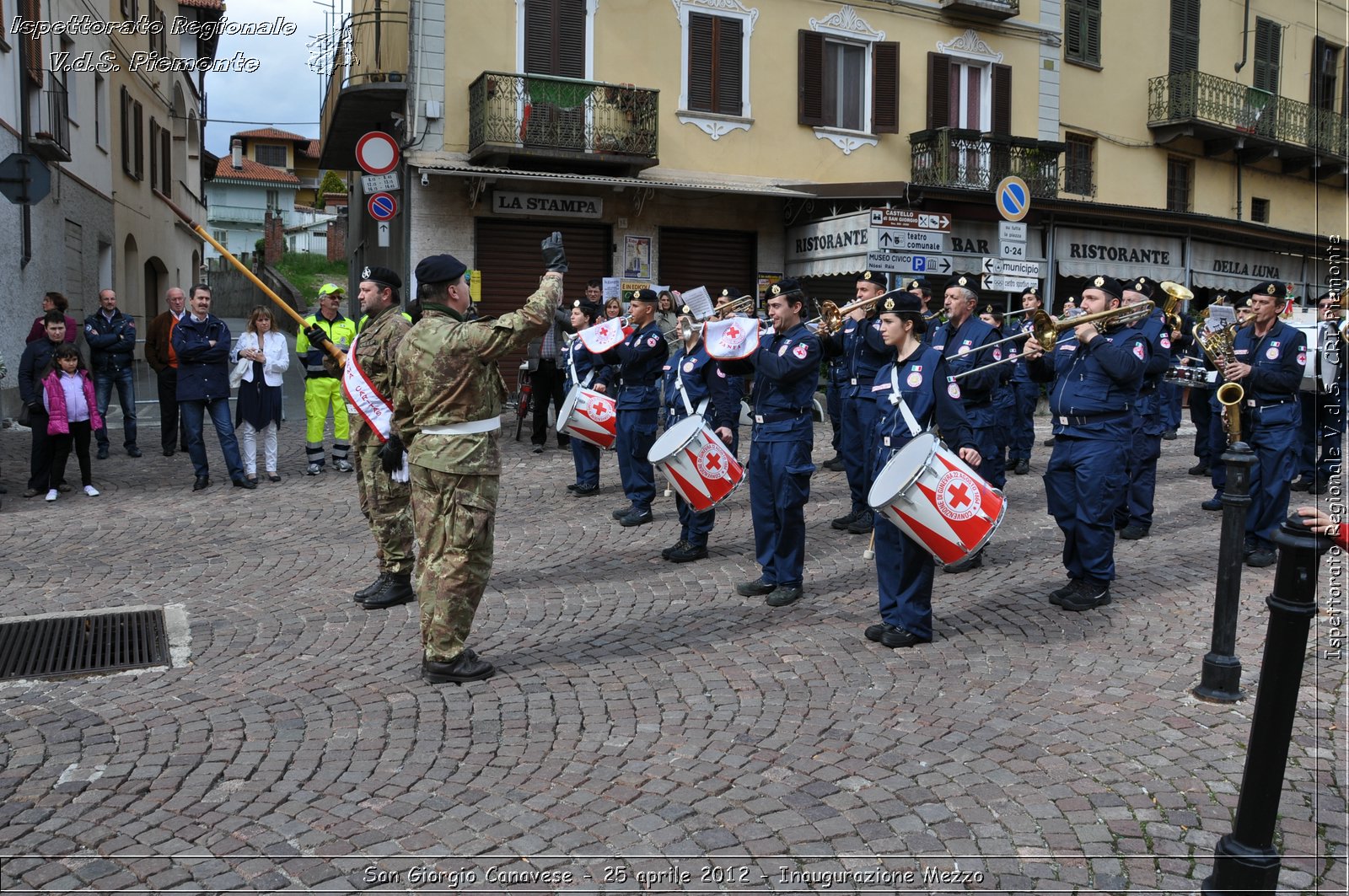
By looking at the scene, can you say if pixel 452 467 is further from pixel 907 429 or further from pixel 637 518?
pixel 637 518

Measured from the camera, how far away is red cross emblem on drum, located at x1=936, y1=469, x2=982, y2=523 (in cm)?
581

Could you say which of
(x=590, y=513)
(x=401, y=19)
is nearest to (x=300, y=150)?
(x=401, y=19)

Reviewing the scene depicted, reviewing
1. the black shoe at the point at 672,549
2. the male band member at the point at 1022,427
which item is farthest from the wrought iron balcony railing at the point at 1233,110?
the black shoe at the point at 672,549

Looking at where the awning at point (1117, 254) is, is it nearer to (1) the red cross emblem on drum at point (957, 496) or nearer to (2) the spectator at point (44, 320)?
(2) the spectator at point (44, 320)

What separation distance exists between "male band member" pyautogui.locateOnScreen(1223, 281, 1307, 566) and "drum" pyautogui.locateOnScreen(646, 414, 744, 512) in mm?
3546

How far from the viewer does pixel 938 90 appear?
22.5 m

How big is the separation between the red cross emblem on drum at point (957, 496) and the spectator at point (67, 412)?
841 cm

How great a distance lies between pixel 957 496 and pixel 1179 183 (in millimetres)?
24420

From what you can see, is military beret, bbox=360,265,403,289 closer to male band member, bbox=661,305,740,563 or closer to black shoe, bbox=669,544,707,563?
male band member, bbox=661,305,740,563

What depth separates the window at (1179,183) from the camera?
26825 millimetres

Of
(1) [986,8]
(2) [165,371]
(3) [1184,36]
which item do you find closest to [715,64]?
(1) [986,8]

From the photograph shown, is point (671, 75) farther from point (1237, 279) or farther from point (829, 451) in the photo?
point (1237, 279)

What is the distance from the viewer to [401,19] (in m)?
19.2

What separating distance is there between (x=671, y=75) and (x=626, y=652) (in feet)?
52.4
